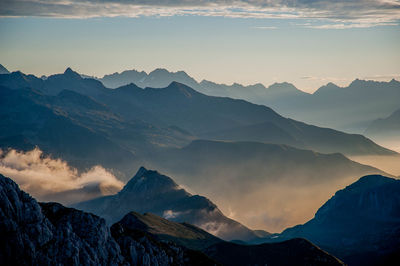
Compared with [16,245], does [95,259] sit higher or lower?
lower

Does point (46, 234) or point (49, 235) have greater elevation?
point (46, 234)

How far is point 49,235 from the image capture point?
154250mm

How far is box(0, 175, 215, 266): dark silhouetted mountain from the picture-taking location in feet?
473

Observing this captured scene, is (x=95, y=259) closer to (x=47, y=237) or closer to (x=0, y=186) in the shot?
(x=47, y=237)

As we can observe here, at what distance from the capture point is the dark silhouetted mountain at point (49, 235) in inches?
5679

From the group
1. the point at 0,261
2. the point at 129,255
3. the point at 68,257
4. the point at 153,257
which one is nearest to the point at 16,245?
the point at 0,261

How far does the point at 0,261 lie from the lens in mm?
141000

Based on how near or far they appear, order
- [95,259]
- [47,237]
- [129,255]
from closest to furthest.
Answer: [47,237], [95,259], [129,255]

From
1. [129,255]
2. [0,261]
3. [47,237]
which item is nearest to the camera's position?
[0,261]

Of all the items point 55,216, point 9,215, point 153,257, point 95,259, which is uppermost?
point 9,215

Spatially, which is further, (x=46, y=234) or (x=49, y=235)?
(x=49, y=235)

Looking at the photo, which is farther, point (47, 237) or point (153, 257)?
point (153, 257)

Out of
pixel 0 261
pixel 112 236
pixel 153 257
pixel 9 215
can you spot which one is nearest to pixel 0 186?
pixel 9 215

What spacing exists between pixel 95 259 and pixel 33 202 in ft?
90.6
